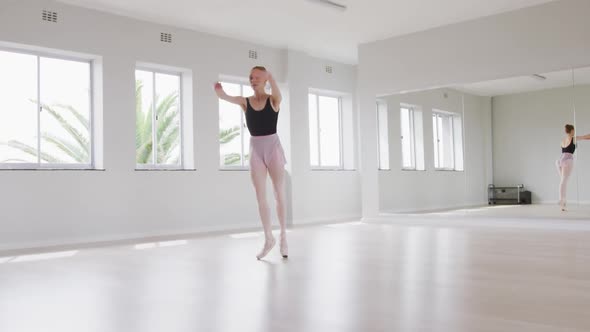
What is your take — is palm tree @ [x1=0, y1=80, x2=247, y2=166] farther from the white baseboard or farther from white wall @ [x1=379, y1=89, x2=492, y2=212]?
white wall @ [x1=379, y1=89, x2=492, y2=212]

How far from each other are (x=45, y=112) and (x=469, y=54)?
570 cm

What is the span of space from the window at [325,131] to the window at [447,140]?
2487 mm

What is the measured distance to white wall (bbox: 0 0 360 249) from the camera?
624cm

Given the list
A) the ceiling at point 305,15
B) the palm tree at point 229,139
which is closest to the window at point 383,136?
the ceiling at point 305,15

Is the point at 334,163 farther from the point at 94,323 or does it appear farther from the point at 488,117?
the point at 94,323

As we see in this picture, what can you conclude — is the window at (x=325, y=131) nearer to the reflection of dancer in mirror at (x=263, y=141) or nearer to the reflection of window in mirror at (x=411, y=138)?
the reflection of window in mirror at (x=411, y=138)

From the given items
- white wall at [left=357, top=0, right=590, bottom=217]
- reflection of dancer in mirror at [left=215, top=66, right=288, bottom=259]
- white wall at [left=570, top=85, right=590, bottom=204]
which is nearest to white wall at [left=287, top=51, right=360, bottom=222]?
white wall at [left=357, top=0, right=590, bottom=217]

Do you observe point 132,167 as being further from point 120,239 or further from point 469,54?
point 469,54

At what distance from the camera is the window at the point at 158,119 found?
25.3 ft

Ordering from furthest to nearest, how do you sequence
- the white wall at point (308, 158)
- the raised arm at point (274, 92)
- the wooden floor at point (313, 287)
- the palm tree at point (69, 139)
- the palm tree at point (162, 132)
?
the white wall at point (308, 158) < the palm tree at point (162, 132) < the palm tree at point (69, 139) < the raised arm at point (274, 92) < the wooden floor at point (313, 287)

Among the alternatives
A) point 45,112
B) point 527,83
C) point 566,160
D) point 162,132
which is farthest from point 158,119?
point 566,160

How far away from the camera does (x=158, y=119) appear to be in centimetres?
798

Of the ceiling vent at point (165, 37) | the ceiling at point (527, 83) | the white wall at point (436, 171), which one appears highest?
the ceiling vent at point (165, 37)

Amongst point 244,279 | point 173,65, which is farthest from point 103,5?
point 244,279
